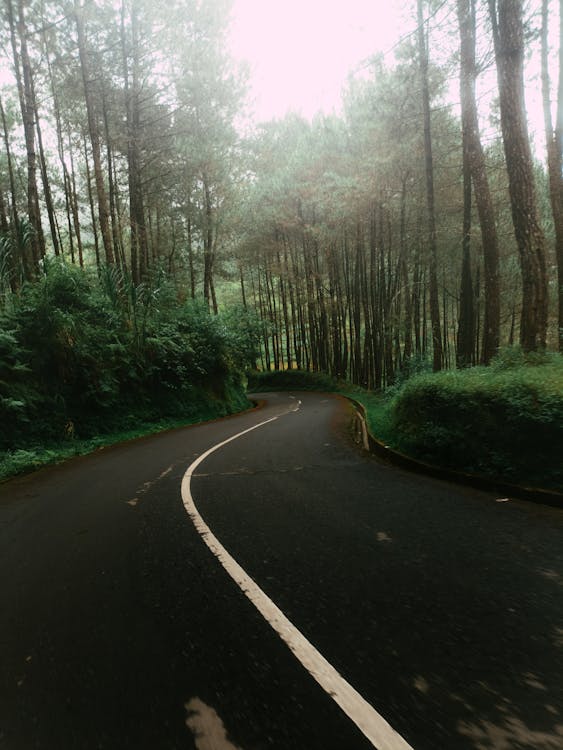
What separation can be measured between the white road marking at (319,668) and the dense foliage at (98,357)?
6961 mm

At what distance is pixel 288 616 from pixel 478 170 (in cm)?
1126

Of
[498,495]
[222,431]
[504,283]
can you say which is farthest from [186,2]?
[498,495]

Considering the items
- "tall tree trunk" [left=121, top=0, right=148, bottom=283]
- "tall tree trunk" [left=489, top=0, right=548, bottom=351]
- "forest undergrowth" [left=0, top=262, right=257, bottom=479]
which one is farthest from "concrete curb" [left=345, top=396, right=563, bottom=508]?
"tall tree trunk" [left=121, top=0, right=148, bottom=283]

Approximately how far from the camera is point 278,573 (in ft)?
10.7

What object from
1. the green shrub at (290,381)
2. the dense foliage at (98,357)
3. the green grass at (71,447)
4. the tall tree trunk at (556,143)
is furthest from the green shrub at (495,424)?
the green shrub at (290,381)

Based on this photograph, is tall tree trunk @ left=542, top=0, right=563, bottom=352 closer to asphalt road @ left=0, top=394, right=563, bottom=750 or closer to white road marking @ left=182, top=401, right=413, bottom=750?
asphalt road @ left=0, top=394, right=563, bottom=750

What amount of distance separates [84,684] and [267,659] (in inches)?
37.1

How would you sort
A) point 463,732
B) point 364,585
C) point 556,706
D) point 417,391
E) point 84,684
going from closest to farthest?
point 463,732 < point 556,706 < point 84,684 < point 364,585 < point 417,391

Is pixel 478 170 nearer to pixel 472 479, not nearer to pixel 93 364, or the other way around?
pixel 472 479

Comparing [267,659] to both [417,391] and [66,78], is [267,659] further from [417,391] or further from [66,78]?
[66,78]

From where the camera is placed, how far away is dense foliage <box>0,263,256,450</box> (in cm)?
910

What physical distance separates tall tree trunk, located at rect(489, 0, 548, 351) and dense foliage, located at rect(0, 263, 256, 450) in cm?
1001

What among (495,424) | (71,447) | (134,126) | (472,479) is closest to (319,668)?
(472,479)

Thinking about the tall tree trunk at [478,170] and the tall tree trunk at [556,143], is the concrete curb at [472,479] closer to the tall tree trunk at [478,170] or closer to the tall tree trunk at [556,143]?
the tall tree trunk at [478,170]
